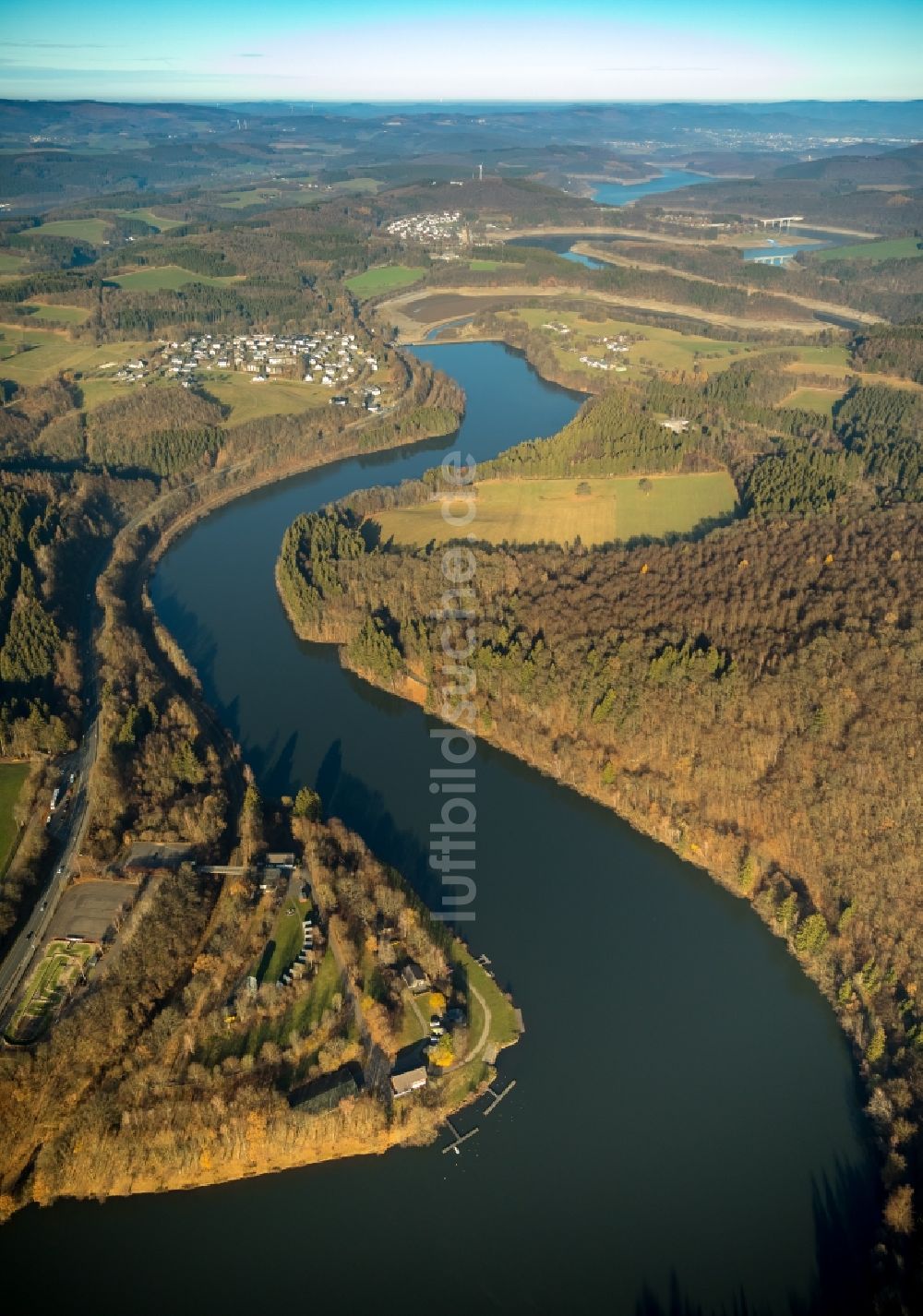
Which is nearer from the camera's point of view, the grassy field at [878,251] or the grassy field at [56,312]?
the grassy field at [56,312]

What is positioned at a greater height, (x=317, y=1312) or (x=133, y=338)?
(x=133, y=338)

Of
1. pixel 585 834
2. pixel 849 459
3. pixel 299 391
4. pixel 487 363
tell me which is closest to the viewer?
pixel 585 834

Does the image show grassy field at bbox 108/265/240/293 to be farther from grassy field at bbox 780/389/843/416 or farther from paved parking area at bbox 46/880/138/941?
paved parking area at bbox 46/880/138/941

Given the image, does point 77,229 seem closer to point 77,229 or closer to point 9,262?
point 77,229

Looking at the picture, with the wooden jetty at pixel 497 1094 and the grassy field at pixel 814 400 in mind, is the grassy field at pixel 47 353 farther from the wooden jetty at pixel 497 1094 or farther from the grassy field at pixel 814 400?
the wooden jetty at pixel 497 1094

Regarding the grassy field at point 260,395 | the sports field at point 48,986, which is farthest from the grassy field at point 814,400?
the sports field at point 48,986

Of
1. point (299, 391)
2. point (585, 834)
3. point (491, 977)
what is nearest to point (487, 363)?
point (299, 391)

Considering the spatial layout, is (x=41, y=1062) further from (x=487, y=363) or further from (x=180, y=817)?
(x=487, y=363)
